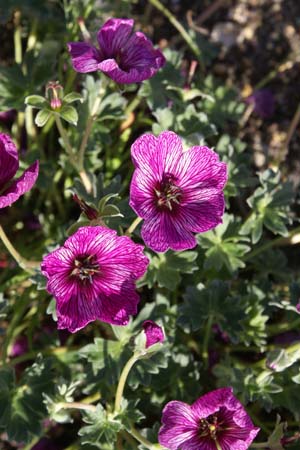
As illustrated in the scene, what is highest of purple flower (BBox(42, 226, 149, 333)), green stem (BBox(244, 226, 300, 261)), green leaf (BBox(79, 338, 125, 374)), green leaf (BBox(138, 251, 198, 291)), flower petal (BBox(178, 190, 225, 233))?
flower petal (BBox(178, 190, 225, 233))

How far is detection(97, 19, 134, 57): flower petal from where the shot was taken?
2119mm

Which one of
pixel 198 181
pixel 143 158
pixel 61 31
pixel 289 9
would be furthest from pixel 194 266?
pixel 289 9

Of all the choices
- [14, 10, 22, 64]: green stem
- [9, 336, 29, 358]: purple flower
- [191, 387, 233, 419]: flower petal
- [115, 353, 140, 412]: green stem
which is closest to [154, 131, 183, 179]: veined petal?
[115, 353, 140, 412]: green stem

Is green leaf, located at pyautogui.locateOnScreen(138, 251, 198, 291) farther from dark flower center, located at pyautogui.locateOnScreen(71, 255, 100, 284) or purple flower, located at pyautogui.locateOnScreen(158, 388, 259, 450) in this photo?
purple flower, located at pyautogui.locateOnScreen(158, 388, 259, 450)

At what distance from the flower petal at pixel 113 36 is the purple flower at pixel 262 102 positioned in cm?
127

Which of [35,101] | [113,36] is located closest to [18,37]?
[113,36]

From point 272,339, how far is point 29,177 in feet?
4.68

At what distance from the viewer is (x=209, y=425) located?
6.55 feet

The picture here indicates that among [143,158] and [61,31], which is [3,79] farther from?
[143,158]

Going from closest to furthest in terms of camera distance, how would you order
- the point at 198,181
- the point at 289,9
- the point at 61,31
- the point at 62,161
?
the point at 198,181 < the point at 62,161 < the point at 61,31 < the point at 289,9

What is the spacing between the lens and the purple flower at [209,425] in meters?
1.88

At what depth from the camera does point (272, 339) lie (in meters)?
2.84

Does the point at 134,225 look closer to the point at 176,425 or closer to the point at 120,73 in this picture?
the point at 120,73

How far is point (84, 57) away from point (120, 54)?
0.17 meters
